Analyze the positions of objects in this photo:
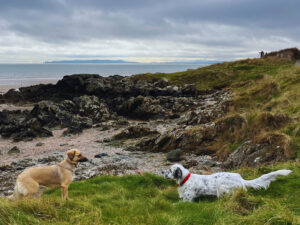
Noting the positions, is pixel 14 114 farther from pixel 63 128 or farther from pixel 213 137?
pixel 213 137

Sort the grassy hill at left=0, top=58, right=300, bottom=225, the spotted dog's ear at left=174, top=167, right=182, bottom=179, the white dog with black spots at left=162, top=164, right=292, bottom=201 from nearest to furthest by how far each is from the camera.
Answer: the grassy hill at left=0, top=58, right=300, bottom=225 < the white dog with black spots at left=162, top=164, right=292, bottom=201 < the spotted dog's ear at left=174, top=167, right=182, bottom=179

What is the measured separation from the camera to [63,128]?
2902cm

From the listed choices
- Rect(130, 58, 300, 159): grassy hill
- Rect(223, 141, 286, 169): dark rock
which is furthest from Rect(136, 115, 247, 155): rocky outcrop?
Rect(223, 141, 286, 169): dark rock

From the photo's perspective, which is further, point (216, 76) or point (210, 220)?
point (216, 76)

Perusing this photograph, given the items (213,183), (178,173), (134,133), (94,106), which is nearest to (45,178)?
(178,173)

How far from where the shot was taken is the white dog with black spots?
27.1 ft

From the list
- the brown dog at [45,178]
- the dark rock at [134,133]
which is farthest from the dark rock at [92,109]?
the brown dog at [45,178]

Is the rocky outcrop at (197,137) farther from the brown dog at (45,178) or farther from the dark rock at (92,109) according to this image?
the dark rock at (92,109)

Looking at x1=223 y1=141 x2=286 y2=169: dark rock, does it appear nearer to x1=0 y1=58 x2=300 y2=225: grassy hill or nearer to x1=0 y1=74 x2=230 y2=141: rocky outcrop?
x1=0 y1=58 x2=300 y2=225: grassy hill

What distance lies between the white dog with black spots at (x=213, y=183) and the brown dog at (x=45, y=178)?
298cm

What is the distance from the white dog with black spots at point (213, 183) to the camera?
8.27 metres

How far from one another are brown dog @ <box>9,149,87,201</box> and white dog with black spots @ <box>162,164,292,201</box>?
9.79 ft

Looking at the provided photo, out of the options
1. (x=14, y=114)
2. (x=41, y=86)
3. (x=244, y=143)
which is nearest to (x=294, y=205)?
(x=244, y=143)

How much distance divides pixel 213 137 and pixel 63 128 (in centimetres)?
1624
